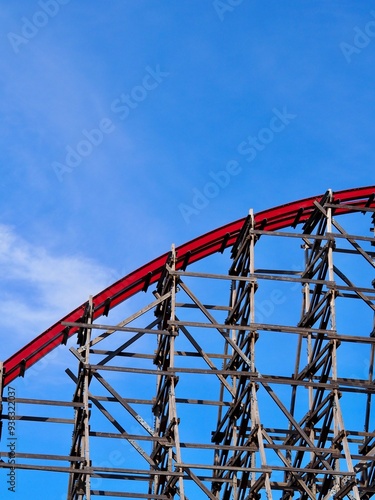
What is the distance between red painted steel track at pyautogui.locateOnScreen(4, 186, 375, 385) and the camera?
2438 centimetres

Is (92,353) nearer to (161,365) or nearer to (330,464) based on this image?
(161,365)

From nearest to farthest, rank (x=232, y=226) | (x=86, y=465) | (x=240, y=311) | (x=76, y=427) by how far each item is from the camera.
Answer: (x=86, y=465), (x=76, y=427), (x=240, y=311), (x=232, y=226)

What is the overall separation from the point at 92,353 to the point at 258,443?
4.20 m

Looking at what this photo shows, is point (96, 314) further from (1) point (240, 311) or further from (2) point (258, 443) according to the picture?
(2) point (258, 443)

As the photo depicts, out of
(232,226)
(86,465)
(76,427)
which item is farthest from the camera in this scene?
(232,226)

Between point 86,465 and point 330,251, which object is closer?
point 86,465

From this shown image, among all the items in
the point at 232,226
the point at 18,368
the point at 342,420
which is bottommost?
the point at 342,420

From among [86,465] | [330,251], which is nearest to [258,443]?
[86,465]

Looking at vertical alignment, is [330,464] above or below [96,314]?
below

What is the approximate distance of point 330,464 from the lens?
73.5 feet

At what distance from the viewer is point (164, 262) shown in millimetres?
25688

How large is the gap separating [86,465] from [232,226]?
7.65 meters

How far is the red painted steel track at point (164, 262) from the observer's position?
24.4 m

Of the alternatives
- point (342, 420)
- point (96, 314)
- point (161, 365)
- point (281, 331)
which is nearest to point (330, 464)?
point (342, 420)
